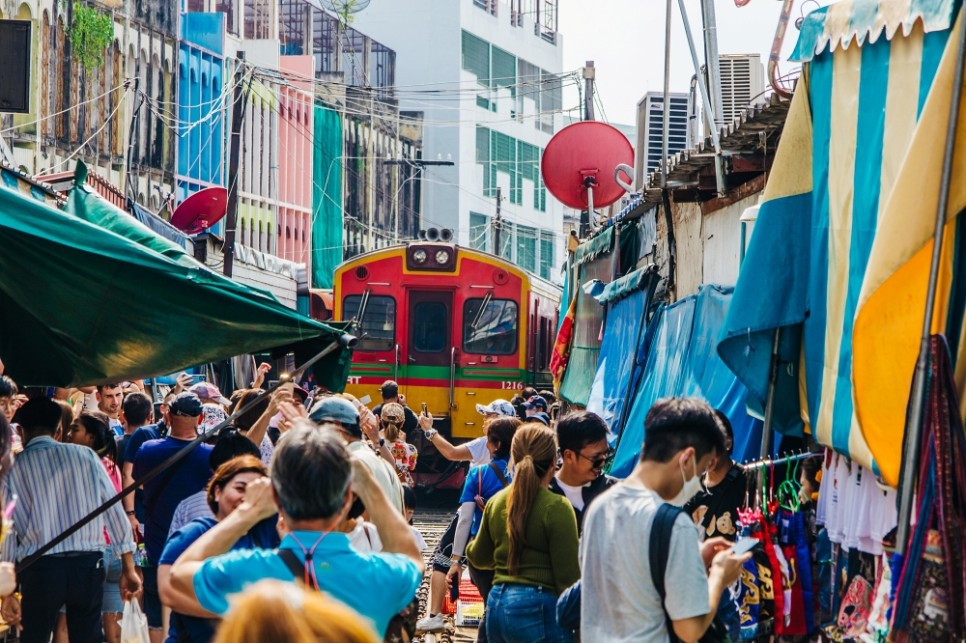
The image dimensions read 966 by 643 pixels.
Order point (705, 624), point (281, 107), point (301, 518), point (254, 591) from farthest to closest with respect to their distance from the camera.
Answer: point (281, 107)
point (705, 624)
point (301, 518)
point (254, 591)

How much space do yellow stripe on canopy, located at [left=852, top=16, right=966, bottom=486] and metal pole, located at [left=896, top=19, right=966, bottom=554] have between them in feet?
0.18

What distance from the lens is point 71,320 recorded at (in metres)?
6.79

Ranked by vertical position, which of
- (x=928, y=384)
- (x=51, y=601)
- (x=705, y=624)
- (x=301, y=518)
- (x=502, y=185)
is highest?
(x=502, y=185)

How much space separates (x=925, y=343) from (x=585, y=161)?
10.4m

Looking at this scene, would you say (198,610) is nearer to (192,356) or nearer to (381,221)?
(192,356)

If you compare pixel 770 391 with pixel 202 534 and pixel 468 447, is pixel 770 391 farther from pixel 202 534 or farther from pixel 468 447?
pixel 468 447

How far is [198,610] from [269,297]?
299cm

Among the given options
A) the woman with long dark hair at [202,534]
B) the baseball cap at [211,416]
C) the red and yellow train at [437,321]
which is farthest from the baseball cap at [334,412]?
the red and yellow train at [437,321]

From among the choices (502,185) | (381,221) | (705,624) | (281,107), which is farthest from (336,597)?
(502,185)

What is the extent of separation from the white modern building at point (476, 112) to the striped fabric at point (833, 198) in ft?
160

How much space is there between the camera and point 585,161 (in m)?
14.7

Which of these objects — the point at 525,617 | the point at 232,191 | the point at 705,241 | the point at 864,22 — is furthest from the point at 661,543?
the point at 232,191

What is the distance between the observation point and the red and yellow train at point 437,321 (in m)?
20.0

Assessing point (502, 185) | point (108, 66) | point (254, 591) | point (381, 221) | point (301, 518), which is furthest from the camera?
point (502, 185)
